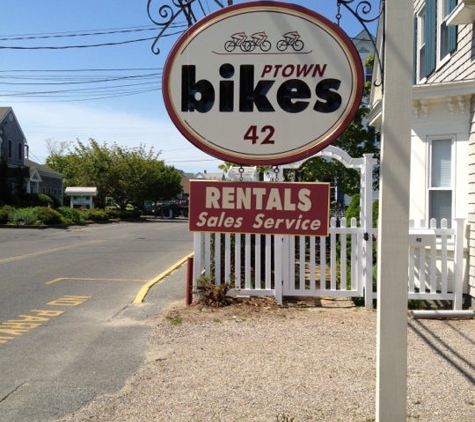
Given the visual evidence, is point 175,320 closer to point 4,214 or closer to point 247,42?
point 247,42

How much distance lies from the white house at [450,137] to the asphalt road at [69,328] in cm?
430

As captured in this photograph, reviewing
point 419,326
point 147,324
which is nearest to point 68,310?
A: point 147,324

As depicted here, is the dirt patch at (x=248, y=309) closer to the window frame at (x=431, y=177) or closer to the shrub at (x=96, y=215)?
the window frame at (x=431, y=177)

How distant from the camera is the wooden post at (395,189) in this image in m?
2.67

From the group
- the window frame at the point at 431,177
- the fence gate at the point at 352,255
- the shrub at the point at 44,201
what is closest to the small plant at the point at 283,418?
the fence gate at the point at 352,255

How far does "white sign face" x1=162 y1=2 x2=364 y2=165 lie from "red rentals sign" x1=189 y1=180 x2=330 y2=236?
0.16 metres

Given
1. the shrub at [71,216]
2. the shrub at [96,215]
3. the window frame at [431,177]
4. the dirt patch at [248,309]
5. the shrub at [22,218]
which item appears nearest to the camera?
the dirt patch at [248,309]

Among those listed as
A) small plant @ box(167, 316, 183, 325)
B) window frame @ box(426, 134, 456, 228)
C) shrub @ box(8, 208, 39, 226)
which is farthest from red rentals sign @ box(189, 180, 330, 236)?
shrub @ box(8, 208, 39, 226)

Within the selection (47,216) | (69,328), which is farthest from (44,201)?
(69,328)

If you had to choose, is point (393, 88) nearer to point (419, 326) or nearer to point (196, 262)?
point (419, 326)

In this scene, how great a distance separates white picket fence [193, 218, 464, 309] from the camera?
7469mm

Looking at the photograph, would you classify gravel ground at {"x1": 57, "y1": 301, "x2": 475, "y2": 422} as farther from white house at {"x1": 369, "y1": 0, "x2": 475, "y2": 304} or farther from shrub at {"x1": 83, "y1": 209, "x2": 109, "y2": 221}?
shrub at {"x1": 83, "y1": 209, "x2": 109, "y2": 221}

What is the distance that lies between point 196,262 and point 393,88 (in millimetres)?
5541

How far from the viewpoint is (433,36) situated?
972 cm
